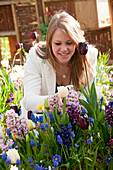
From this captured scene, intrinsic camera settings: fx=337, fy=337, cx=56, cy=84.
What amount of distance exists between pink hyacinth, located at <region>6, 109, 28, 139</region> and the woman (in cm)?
72

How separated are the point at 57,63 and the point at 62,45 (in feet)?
0.76

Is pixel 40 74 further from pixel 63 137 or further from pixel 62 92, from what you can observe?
pixel 63 137

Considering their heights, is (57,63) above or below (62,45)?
below

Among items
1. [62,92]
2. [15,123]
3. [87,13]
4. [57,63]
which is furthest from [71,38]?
[87,13]

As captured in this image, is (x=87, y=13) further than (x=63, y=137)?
Yes

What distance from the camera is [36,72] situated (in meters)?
2.19

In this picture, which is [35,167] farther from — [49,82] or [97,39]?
[97,39]

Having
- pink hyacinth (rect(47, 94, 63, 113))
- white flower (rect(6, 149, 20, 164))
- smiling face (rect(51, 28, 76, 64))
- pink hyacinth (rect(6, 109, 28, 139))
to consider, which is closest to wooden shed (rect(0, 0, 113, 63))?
smiling face (rect(51, 28, 76, 64))

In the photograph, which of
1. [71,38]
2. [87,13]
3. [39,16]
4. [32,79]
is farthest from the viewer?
[39,16]

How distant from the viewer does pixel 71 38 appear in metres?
1.89

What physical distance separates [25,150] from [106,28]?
3533 mm

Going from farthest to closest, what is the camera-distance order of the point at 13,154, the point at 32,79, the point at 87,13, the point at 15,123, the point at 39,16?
the point at 39,16
the point at 87,13
the point at 32,79
the point at 15,123
the point at 13,154

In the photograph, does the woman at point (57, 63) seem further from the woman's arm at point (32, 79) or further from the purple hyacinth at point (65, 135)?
the purple hyacinth at point (65, 135)

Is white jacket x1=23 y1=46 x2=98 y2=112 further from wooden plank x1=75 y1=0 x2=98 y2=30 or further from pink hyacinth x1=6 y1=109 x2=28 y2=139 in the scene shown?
wooden plank x1=75 y1=0 x2=98 y2=30
